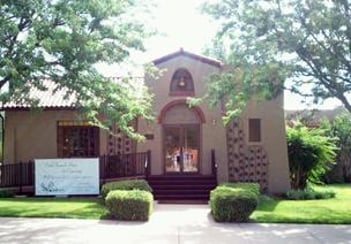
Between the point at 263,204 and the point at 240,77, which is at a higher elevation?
the point at 240,77

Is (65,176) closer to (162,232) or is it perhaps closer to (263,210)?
(263,210)

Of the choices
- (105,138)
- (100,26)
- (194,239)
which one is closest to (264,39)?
(100,26)

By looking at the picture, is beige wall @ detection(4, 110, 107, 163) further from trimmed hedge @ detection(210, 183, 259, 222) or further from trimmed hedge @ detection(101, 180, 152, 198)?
trimmed hedge @ detection(210, 183, 259, 222)

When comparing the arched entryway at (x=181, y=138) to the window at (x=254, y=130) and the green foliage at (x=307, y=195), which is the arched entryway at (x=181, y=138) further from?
the green foliage at (x=307, y=195)

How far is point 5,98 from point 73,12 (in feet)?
9.53

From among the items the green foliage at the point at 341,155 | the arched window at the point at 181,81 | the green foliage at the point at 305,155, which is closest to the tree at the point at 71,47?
the arched window at the point at 181,81

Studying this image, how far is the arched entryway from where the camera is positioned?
2491cm

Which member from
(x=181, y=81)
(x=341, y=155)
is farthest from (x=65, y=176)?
(x=341, y=155)

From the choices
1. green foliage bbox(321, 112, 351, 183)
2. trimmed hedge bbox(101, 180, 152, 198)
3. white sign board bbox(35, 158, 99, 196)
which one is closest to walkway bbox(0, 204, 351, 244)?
trimmed hedge bbox(101, 180, 152, 198)

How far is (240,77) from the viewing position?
18312 mm

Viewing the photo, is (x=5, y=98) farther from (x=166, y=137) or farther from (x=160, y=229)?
(x=166, y=137)

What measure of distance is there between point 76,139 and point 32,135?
2.00 m

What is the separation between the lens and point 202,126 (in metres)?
24.7

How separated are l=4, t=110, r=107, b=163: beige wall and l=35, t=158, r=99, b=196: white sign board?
310 cm
